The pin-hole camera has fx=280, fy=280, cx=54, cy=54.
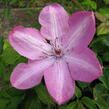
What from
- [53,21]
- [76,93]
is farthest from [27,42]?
[76,93]

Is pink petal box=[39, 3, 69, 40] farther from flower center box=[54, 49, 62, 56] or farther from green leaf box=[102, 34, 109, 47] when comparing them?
green leaf box=[102, 34, 109, 47]

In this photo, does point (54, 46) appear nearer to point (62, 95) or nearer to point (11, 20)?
point (62, 95)

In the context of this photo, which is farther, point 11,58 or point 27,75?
point 11,58

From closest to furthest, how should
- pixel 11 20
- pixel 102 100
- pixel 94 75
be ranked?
pixel 94 75 → pixel 102 100 → pixel 11 20

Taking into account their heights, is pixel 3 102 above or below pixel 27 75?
below

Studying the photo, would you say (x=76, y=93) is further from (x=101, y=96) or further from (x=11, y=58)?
(x=11, y=58)

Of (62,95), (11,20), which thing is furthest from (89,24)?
(11,20)
